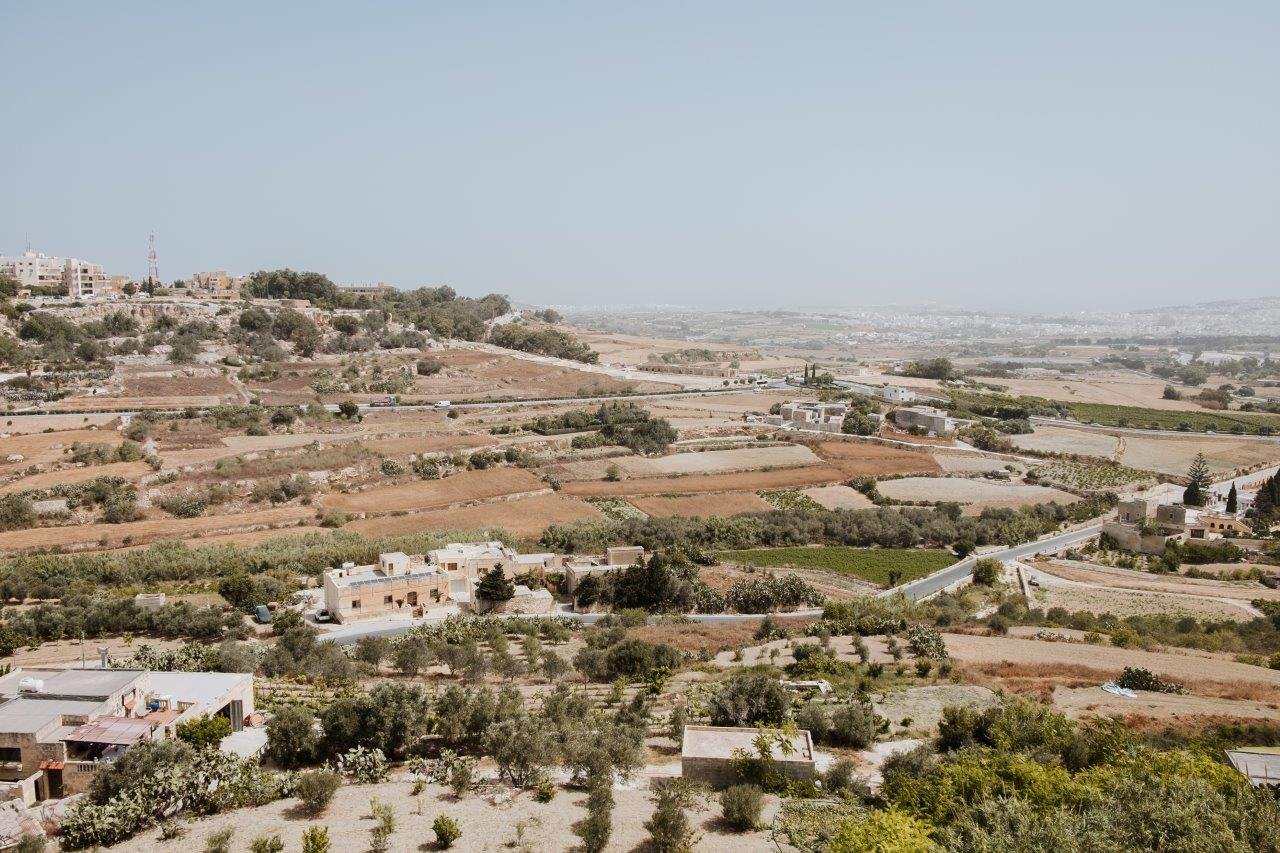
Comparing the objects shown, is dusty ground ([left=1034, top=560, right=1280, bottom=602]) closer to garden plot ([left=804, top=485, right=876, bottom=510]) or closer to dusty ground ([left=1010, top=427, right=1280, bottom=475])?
garden plot ([left=804, top=485, right=876, bottom=510])

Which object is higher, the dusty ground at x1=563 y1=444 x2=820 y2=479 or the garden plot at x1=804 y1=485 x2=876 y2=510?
the dusty ground at x1=563 y1=444 x2=820 y2=479

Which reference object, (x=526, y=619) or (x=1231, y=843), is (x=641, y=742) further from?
(x=526, y=619)

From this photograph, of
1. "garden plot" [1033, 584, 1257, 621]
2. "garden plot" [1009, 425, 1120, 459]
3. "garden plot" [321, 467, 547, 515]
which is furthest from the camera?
"garden plot" [1009, 425, 1120, 459]

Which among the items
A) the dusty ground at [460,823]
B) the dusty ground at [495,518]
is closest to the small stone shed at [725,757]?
the dusty ground at [460,823]

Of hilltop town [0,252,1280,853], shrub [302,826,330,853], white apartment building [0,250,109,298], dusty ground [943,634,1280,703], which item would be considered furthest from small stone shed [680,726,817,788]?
white apartment building [0,250,109,298]

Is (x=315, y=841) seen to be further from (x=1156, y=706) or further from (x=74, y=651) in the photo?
(x=1156, y=706)

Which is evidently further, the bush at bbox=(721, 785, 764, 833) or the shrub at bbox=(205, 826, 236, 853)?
the bush at bbox=(721, 785, 764, 833)

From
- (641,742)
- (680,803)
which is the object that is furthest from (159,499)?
(680,803)
